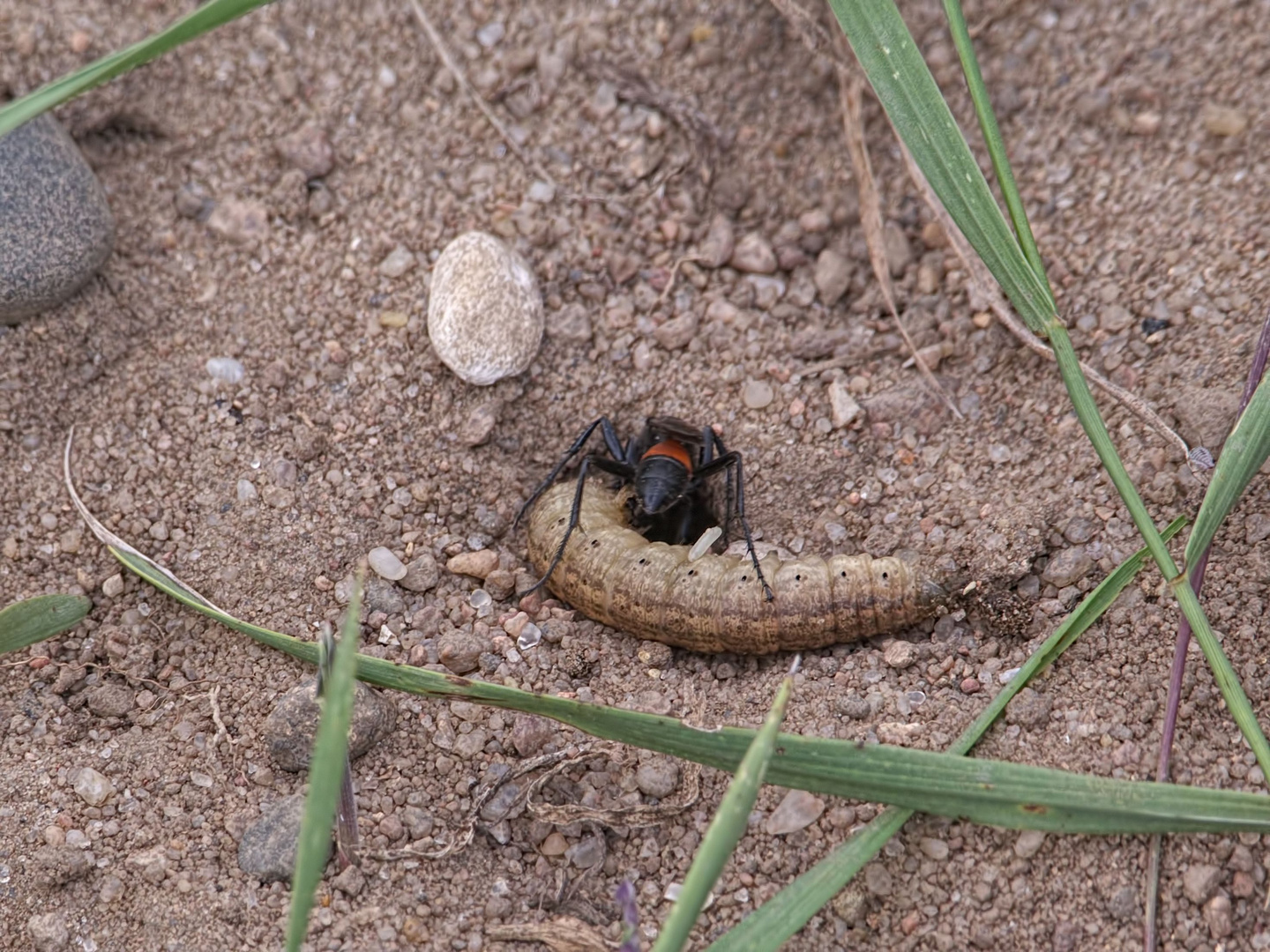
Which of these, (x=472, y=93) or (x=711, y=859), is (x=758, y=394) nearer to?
(x=472, y=93)

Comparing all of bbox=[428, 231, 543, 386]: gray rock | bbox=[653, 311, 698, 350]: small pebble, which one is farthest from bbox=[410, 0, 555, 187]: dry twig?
bbox=[653, 311, 698, 350]: small pebble

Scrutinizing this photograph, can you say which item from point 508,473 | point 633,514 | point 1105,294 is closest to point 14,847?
point 508,473

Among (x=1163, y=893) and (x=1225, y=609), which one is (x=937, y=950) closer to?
(x=1163, y=893)

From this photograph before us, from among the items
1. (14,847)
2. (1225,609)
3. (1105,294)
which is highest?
(1105,294)

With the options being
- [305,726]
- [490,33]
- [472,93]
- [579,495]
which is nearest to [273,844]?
[305,726]

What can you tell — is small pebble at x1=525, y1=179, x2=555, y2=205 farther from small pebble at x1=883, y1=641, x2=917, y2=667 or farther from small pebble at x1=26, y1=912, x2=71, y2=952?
small pebble at x1=26, y1=912, x2=71, y2=952

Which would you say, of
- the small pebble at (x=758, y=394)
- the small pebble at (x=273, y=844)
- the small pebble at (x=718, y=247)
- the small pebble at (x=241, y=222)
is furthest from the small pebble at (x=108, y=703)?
the small pebble at (x=718, y=247)
